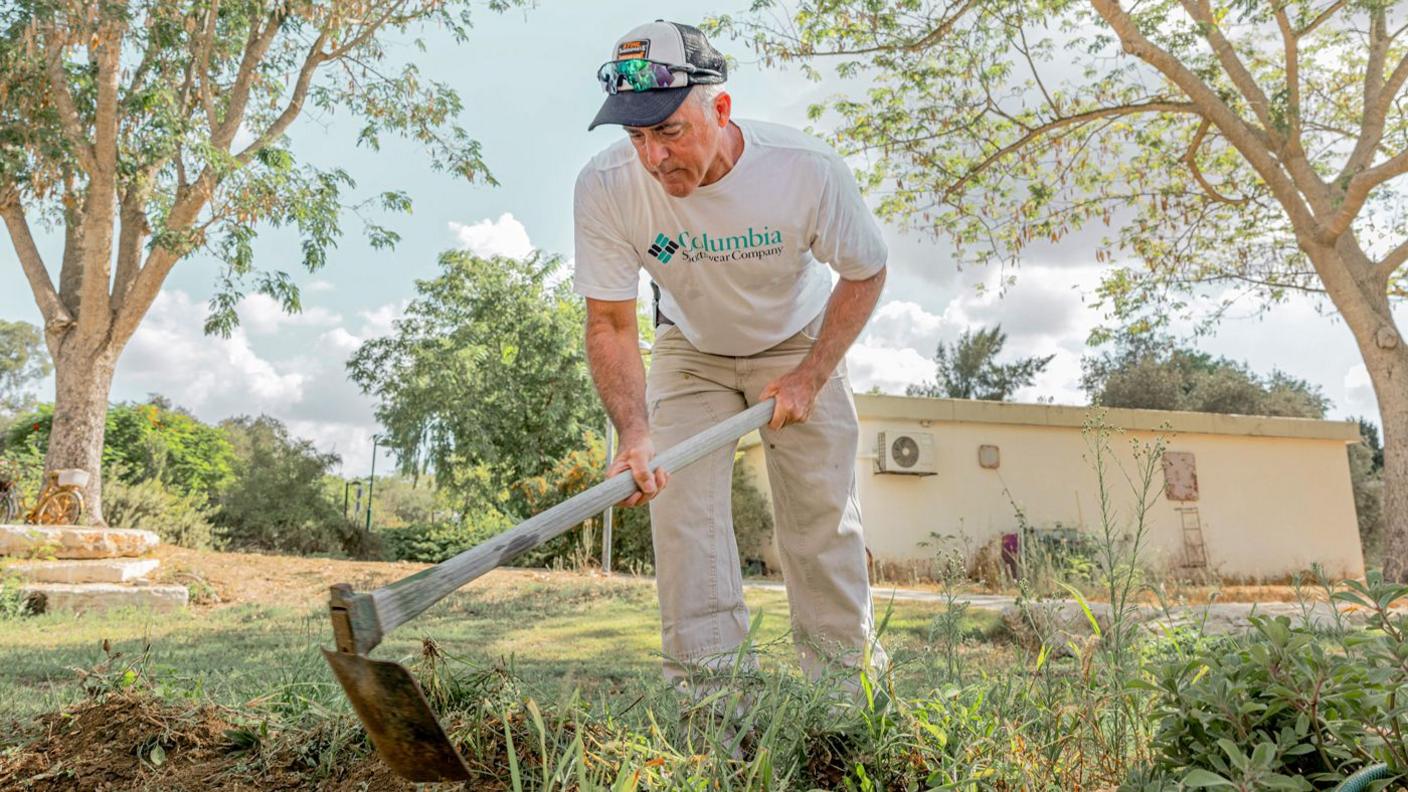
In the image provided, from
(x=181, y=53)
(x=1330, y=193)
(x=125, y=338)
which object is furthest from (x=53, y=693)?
(x=1330, y=193)

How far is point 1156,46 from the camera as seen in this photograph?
31.0ft

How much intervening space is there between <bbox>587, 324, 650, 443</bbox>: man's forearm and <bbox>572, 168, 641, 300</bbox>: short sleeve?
115mm

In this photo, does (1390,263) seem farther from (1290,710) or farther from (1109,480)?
(1290,710)

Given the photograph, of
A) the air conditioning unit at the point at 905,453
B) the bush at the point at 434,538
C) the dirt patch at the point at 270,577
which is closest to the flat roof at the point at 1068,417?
the air conditioning unit at the point at 905,453

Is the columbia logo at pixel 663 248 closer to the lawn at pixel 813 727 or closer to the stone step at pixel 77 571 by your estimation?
the lawn at pixel 813 727

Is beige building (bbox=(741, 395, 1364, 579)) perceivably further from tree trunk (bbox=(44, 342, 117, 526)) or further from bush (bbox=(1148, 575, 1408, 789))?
bush (bbox=(1148, 575, 1408, 789))

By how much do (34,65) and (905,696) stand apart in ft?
37.1

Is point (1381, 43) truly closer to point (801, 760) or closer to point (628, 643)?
point (628, 643)

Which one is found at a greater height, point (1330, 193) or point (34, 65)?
point (34, 65)

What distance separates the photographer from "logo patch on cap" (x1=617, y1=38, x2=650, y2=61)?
240 cm

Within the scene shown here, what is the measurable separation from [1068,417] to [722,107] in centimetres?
1271

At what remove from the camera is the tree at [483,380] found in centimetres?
1991

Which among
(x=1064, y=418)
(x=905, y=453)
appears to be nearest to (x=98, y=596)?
(x=905, y=453)

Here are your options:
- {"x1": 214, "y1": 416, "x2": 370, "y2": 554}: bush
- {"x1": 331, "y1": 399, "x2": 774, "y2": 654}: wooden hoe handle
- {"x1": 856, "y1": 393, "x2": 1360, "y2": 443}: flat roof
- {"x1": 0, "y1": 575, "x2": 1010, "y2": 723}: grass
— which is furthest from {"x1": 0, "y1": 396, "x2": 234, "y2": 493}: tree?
{"x1": 331, "y1": 399, "x2": 774, "y2": 654}: wooden hoe handle
